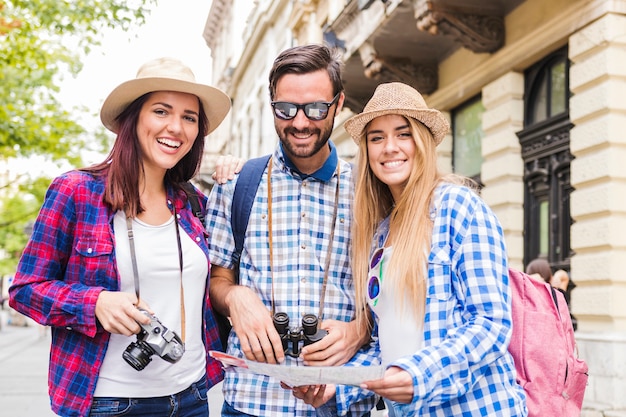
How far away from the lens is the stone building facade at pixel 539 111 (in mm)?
8148

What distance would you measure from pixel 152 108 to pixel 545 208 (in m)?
7.90

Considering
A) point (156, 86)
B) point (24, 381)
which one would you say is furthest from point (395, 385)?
point (24, 381)

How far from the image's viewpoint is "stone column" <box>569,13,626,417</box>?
7949 mm

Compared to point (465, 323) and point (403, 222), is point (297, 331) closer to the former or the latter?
point (403, 222)

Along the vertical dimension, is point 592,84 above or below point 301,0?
below

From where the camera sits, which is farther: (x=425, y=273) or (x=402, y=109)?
(x=402, y=109)

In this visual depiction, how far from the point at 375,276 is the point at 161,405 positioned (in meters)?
0.94

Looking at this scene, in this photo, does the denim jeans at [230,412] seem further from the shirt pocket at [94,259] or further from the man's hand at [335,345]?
the shirt pocket at [94,259]

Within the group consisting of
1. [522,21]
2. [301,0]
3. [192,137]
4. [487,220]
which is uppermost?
[301,0]

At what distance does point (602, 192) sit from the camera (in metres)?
8.23

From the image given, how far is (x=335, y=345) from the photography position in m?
2.78

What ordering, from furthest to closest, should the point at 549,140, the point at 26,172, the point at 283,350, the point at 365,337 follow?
1. the point at 26,172
2. the point at 549,140
3. the point at 365,337
4. the point at 283,350

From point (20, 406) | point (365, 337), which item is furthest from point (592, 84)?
point (20, 406)

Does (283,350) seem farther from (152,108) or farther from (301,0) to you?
(301,0)
